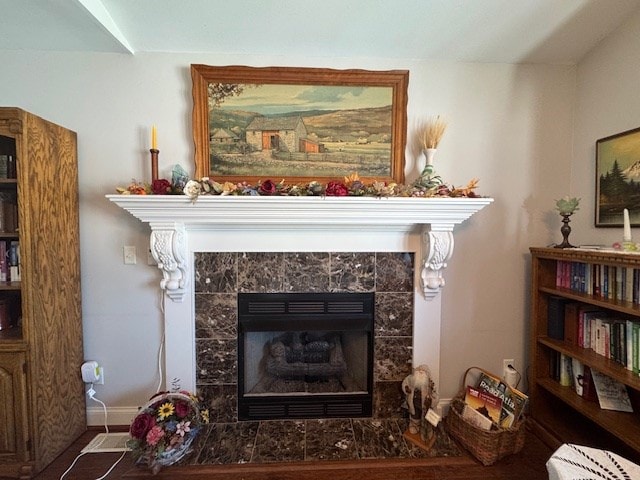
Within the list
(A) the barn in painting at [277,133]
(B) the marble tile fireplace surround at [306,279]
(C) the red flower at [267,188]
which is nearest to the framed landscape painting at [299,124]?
(A) the barn in painting at [277,133]

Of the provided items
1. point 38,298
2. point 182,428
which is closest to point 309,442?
point 182,428

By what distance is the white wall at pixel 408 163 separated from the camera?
1793 millimetres

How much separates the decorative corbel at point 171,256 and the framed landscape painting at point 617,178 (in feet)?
8.58

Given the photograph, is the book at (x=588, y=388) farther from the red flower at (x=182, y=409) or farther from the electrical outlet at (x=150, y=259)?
the electrical outlet at (x=150, y=259)

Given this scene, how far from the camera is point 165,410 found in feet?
5.21

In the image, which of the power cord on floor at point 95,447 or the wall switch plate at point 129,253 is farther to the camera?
the wall switch plate at point 129,253

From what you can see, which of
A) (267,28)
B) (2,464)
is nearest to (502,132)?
(267,28)

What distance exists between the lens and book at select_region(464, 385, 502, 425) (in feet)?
5.41

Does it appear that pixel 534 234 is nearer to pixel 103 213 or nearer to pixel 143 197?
pixel 143 197

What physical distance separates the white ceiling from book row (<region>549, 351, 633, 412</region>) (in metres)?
1.97

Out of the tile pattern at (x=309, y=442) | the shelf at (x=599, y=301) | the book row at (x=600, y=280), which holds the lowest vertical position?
the tile pattern at (x=309, y=442)

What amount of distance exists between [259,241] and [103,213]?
3.38 feet

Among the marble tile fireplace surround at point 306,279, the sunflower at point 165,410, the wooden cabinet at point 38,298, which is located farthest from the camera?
the marble tile fireplace surround at point 306,279

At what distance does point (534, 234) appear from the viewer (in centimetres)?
196
